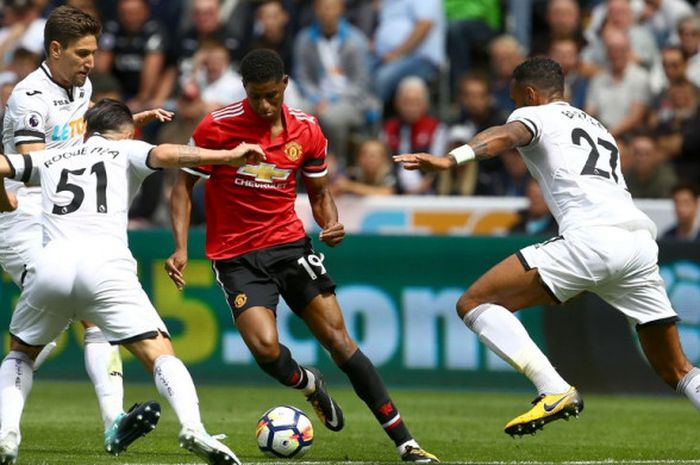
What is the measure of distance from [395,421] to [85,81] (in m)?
3.23

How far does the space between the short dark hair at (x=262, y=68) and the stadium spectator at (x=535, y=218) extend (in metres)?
6.86

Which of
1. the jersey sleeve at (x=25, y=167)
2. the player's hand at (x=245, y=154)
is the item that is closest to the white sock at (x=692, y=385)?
the player's hand at (x=245, y=154)

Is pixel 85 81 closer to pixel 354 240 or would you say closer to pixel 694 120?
pixel 354 240

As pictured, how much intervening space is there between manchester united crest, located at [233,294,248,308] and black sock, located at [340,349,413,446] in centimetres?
81

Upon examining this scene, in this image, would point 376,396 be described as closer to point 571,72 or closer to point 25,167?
point 25,167

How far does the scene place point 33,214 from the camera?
10.1m

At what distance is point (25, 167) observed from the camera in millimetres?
8102

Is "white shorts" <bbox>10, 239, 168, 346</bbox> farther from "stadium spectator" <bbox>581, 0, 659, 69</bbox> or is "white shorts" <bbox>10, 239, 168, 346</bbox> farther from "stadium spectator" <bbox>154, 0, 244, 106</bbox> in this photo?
"stadium spectator" <bbox>581, 0, 659, 69</bbox>

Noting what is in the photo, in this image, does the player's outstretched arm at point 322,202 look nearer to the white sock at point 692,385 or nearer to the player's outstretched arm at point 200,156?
the player's outstretched arm at point 200,156

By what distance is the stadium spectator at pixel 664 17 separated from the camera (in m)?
18.5

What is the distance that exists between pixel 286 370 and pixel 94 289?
2.17 metres

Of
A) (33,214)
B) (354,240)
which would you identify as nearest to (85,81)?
(33,214)

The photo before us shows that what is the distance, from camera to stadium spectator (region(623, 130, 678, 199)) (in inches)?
642

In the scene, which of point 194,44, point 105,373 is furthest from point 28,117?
point 194,44
